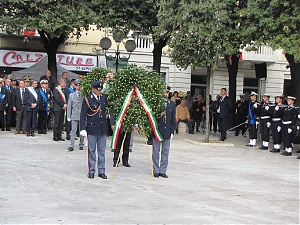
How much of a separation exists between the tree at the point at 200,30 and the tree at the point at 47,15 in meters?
3.80

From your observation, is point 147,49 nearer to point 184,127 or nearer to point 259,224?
point 184,127

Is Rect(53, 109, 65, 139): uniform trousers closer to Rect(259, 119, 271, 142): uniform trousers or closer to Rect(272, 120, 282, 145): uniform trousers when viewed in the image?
Rect(259, 119, 271, 142): uniform trousers

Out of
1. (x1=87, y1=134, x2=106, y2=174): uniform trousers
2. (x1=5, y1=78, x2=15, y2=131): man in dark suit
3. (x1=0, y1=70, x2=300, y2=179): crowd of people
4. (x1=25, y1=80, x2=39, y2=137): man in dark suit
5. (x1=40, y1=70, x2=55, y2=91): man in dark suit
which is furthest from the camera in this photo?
(x1=40, y1=70, x2=55, y2=91): man in dark suit

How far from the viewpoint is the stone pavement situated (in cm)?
739

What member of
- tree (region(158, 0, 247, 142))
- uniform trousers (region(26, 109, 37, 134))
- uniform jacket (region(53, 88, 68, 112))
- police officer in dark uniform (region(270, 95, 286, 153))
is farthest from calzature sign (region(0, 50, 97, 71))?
police officer in dark uniform (region(270, 95, 286, 153))

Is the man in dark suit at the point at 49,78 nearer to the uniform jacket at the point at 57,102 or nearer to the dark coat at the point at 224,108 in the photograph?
the uniform jacket at the point at 57,102

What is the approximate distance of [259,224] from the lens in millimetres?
7230

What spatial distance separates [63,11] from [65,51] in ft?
30.5

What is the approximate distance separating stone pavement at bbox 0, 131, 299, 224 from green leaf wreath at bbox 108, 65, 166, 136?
1262 millimetres

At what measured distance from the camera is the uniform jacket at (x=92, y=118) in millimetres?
10242

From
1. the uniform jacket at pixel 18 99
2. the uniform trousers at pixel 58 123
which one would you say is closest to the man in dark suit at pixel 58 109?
the uniform trousers at pixel 58 123

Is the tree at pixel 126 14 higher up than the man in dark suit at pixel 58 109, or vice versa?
the tree at pixel 126 14

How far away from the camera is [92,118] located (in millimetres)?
10289

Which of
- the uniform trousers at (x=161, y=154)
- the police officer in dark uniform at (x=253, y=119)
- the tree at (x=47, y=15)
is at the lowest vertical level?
the uniform trousers at (x=161, y=154)
